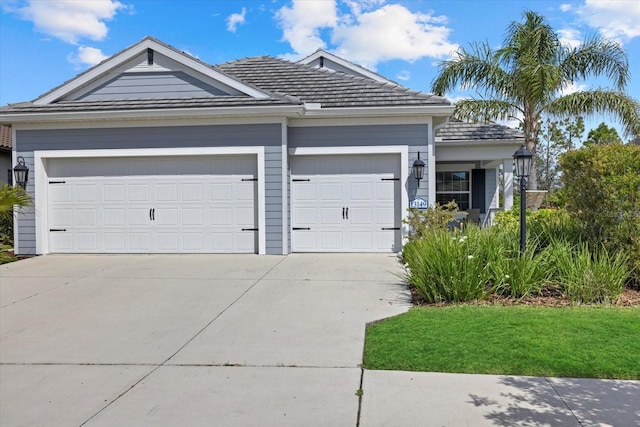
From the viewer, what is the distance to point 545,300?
6.23 m

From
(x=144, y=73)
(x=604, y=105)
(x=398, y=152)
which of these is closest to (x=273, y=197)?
(x=398, y=152)

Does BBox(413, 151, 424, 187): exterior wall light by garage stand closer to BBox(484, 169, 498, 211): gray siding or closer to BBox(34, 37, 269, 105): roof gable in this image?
BBox(34, 37, 269, 105): roof gable

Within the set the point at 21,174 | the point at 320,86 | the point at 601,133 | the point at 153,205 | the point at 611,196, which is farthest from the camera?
the point at 601,133

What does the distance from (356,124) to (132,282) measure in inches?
239

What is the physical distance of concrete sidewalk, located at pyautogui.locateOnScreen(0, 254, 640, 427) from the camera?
3.26m

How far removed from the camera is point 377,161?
1096 centimetres

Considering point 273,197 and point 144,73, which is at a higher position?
point 144,73

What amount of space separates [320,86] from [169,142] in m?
4.07

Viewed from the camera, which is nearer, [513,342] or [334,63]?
[513,342]

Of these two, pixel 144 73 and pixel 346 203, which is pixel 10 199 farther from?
pixel 346 203

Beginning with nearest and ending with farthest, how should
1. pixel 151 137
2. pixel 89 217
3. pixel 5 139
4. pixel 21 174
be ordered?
pixel 21 174 → pixel 151 137 → pixel 89 217 → pixel 5 139

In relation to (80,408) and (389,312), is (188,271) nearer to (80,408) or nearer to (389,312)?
(389,312)

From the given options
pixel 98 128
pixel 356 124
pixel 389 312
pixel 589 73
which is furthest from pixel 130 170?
pixel 589 73

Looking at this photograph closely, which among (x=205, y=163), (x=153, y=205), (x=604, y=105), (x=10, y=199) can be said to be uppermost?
(x=604, y=105)
